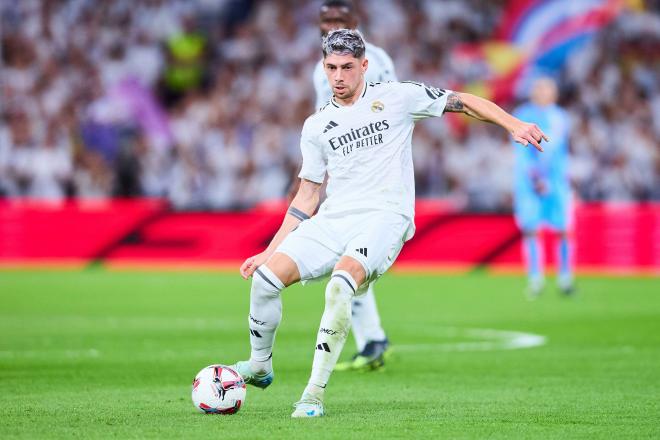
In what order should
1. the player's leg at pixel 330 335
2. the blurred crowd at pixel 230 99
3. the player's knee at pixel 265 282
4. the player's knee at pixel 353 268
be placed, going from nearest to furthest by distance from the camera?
the player's leg at pixel 330 335, the player's knee at pixel 353 268, the player's knee at pixel 265 282, the blurred crowd at pixel 230 99

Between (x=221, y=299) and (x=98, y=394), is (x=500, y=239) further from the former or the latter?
(x=98, y=394)

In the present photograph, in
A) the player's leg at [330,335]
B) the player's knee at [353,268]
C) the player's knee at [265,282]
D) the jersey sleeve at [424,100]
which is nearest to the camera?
the player's leg at [330,335]

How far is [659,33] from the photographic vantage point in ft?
86.3

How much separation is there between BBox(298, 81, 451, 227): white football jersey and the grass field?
4.23 feet

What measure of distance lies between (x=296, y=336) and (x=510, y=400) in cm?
514

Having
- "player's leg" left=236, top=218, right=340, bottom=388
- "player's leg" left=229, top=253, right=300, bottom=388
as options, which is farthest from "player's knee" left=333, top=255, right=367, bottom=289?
"player's leg" left=229, top=253, right=300, bottom=388

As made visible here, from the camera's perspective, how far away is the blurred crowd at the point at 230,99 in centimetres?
2494

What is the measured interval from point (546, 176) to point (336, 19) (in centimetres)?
909

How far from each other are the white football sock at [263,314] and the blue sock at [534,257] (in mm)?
10648

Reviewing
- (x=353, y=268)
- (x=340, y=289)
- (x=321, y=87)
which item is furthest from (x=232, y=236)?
(x=340, y=289)

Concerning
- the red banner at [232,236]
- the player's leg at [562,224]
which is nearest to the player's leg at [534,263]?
the player's leg at [562,224]

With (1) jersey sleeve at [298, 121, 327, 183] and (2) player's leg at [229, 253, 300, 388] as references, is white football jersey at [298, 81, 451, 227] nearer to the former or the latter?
(1) jersey sleeve at [298, 121, 327, 183]

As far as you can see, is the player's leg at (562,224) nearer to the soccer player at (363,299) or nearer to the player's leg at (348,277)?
the soccer player at (363,299)

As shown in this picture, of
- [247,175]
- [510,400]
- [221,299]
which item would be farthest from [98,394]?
[247,175]
